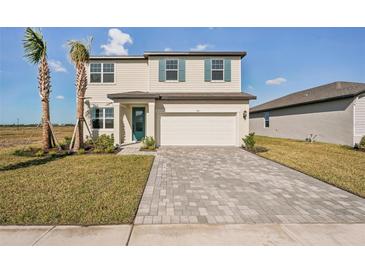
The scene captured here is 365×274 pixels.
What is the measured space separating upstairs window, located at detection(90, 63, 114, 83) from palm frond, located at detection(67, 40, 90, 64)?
2.88m

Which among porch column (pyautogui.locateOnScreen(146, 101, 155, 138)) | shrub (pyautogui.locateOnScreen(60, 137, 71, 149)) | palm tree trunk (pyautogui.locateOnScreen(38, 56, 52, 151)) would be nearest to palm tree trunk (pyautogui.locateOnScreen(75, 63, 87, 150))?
shrub (pyautogui.locateOnScreen(60, 137, 71, 149))

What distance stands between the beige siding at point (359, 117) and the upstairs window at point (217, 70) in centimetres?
948

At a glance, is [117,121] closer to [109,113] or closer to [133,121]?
[133,121]

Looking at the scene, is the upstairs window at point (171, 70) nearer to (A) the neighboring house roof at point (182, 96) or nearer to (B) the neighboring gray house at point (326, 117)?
(A) the neighboring house roof at point (182, 96)

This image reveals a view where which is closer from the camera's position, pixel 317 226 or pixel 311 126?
pixel 317 226

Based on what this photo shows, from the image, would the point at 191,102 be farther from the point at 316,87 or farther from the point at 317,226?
the point at 316,87

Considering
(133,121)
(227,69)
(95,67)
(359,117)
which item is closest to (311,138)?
(359,117)

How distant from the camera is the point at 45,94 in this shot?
1043 centimetres

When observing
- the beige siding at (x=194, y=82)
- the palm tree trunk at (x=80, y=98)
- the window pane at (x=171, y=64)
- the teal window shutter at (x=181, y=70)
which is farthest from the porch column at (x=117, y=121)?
the teal window shutter at (x=181, y=70)

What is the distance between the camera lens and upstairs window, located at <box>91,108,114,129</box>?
43.5 feet

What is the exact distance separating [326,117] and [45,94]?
20.0 m

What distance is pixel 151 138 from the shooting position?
1112 cm
